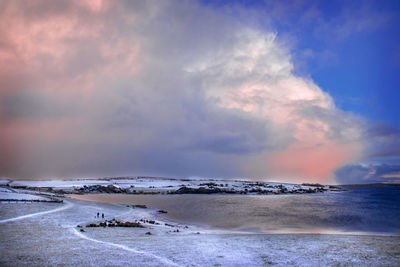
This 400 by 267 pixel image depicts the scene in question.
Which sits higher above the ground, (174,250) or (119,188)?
(174,250)

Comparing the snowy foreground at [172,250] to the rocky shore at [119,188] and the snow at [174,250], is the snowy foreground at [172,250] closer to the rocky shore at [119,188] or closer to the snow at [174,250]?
the snow at [174,250]

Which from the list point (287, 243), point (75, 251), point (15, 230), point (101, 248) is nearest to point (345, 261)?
point (287, 243)

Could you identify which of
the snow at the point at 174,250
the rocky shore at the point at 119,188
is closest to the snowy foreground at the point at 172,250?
the snow at the point at 174,250

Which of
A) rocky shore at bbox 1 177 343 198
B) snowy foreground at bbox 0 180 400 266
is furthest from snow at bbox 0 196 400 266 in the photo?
rocky shore at bbox 1 177 343 198

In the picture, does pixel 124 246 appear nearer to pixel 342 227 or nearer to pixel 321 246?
pixel 321 246

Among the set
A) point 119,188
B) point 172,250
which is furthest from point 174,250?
point 119,188

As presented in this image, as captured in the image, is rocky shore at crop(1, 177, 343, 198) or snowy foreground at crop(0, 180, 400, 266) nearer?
snowy foreground at crop(0, 180, 400, 266)

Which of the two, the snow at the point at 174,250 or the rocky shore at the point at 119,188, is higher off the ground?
the snow at the point at 174,250

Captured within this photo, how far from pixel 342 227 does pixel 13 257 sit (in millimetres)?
35461

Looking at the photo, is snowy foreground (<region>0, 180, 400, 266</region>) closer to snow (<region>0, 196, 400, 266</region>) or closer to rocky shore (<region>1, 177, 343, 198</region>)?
snow (<region>0, 196, 400, 266</region>)

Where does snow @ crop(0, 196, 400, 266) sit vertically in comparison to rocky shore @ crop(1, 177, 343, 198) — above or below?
above

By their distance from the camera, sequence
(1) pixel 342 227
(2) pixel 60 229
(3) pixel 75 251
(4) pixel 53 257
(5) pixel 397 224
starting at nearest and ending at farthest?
(4) pixel 53 257 → (3) pixel 75 251 → (2) pixel 60 229 → (1) pixel 342 227 → (5) pixel 397 224

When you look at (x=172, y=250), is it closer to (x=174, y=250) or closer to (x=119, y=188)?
(x=174, y=250)

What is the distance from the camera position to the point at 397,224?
37.1 meters
